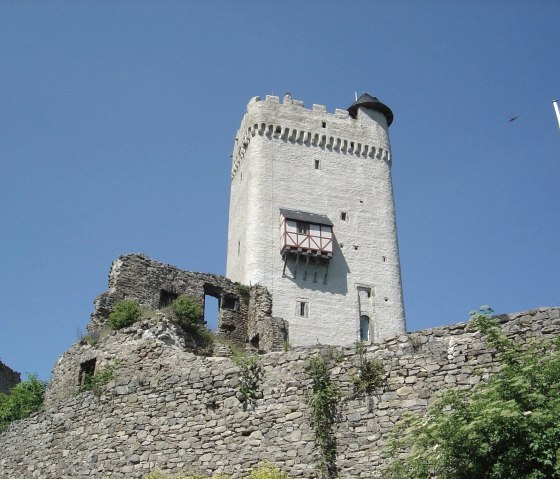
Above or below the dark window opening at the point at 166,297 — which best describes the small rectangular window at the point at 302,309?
above

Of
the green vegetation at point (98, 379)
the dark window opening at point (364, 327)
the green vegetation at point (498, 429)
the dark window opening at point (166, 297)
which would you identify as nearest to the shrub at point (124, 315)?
the green vegetation at point (98, 379)

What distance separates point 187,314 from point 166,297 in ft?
8.67

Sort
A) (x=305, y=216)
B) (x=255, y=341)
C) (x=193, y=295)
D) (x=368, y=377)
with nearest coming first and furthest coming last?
(x=368, y=377) < (x=193, y=295) < (x=255, y=341) < (x=305, y=216)

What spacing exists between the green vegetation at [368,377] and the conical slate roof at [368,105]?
1050 inches

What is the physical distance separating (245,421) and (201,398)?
1.29 metres

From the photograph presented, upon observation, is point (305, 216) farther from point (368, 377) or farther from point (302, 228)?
point (368, 377)

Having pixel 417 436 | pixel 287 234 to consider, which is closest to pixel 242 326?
pixel 287 234

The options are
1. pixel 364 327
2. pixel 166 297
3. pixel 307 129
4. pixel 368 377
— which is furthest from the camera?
pixel 307 129

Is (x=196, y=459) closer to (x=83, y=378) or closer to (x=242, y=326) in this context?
(x=83, y=378)

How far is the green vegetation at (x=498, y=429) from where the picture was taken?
992 centimetres

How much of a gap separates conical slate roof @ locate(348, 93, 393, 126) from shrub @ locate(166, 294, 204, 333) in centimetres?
1759

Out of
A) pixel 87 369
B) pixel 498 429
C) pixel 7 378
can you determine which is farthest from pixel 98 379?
pixel 7 378

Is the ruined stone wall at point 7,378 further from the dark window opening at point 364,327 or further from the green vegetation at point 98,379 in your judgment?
the dark window opening at point 364,327

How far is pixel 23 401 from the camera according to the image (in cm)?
2125
